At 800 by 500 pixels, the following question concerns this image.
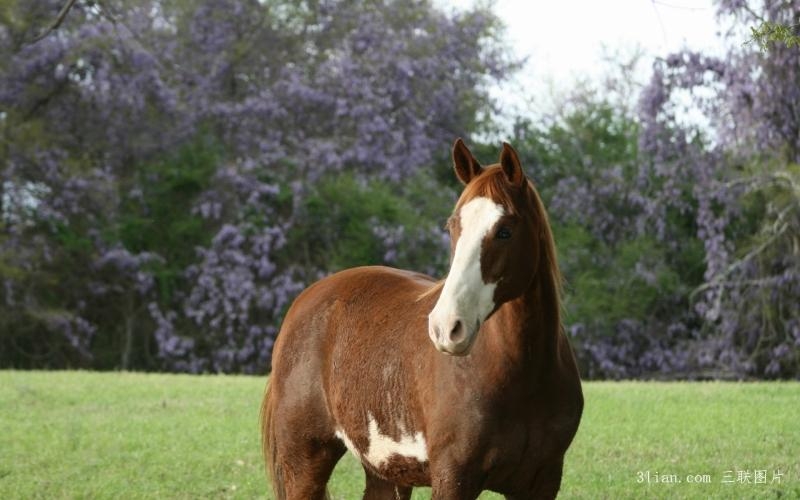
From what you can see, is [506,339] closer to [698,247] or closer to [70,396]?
[70,396]

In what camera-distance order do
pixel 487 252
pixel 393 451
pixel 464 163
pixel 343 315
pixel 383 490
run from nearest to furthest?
pixel 487 252 < pixel 464 163 < pixel 393 451 < pixel 343 315 < pixel 383 490

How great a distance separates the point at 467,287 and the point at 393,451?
867mm

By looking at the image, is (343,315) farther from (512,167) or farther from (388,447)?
(512,167)

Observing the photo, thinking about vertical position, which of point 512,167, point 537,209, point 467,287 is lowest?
point 467,287

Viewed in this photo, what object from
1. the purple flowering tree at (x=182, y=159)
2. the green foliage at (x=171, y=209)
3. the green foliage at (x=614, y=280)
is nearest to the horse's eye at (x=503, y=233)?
the green foliage at (x=614, y=280)

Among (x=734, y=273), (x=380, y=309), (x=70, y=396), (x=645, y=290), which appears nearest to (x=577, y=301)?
(x=645, y=290)

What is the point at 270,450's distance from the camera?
16.4ft

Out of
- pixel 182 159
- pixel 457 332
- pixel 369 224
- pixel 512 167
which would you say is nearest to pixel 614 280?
pixel 369 224

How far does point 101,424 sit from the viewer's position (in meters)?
11.1

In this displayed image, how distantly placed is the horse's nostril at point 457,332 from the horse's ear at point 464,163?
0.64m

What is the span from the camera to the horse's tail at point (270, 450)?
4.97m

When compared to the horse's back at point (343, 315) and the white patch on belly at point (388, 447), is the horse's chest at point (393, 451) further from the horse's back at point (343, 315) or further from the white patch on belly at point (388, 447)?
the horse's back at point (343, 315)

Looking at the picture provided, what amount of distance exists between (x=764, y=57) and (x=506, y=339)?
505 inches

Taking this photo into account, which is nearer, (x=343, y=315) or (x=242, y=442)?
(x=343, y=315)
